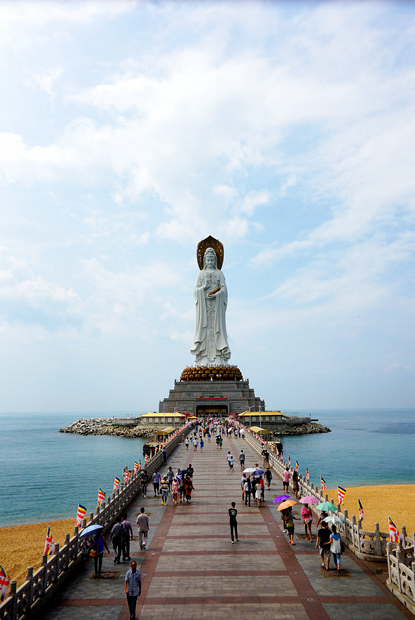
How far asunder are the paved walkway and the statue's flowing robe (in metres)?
57.4

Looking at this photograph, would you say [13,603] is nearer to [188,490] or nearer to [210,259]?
[188,490]

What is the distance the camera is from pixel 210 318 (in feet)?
243

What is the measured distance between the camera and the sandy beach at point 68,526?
17914mm

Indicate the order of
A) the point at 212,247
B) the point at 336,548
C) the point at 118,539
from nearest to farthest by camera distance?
the point at 336,548 < the point at 118,539 < the point at 212,247

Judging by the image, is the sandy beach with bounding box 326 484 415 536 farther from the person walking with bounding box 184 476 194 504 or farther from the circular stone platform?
the circular stone platform

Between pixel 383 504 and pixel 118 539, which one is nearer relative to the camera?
pixel 118 539

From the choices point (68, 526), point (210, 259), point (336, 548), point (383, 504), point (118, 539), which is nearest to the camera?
point (336, 548)

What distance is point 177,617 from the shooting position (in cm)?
891

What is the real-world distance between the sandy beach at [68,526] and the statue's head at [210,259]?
48.0 m

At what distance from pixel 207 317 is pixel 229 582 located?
63.6 meters

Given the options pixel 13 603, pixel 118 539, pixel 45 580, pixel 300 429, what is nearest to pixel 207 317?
pixel 300 429

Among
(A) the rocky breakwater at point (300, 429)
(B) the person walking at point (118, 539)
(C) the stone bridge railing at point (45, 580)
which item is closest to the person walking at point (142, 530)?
(B) the person walking at point (118, 539)

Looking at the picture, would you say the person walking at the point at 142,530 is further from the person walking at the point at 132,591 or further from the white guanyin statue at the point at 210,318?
the white guanyin statue at the point at 210,318

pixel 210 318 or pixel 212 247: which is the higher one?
pixel 212 247
